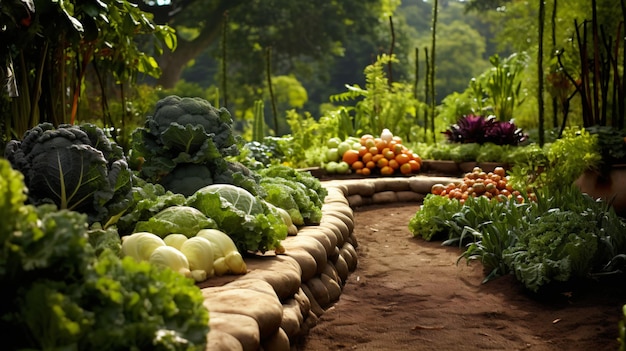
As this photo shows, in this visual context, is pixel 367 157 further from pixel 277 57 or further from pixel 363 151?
pixel 277 57

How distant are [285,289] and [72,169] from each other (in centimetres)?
107

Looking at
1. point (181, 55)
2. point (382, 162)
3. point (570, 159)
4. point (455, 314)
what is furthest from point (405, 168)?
point (181, 55)

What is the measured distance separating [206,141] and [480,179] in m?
3.31

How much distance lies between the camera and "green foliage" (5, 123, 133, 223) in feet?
10.2

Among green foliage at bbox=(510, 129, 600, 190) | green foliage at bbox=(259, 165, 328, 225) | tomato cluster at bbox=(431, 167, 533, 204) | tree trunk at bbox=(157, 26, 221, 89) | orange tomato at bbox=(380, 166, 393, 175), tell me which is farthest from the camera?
tree trunk at bbox=(157, 26, 221, 89)

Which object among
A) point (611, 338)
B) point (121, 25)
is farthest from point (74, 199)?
point (121, 25)

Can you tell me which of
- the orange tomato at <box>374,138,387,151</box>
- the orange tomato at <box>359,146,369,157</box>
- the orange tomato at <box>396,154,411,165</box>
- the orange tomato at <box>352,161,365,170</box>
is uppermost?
the orange tomato at <box>374,138,387,151</box>

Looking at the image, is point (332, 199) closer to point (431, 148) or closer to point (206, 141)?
point (206, 141)

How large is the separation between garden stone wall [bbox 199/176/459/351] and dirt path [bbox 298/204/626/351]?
128 mm

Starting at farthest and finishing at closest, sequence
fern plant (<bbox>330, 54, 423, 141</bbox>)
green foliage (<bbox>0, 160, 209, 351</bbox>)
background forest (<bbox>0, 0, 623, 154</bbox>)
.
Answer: fern plant (<bbox>330, 54, 423, 141</bbox>)
background forest (<bbox>0, 0, 623, 154</bbox>)
green foliage (<bbox>0, 160, 209, 351</bbox>)

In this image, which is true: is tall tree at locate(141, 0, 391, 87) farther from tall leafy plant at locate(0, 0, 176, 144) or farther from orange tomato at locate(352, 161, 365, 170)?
tall leafy plant at locate(0, 0, 176, 144)

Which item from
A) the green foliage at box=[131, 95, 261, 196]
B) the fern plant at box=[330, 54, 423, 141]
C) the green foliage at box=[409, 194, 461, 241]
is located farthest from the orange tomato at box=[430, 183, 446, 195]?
the fern plant at box=[330, 54, 423, 141]

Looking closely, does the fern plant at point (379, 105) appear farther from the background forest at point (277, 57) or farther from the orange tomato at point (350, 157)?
the orange tomato at point (350, 157)

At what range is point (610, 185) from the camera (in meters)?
5.54
